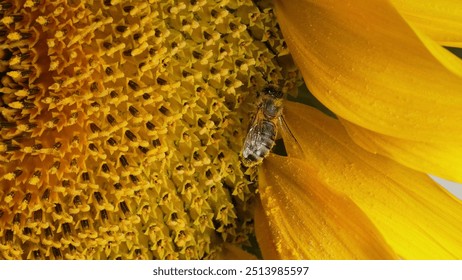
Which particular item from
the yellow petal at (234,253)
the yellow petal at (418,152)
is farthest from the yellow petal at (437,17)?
the yellow petal at (234,253)

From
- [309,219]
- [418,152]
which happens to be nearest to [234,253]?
[309,219]

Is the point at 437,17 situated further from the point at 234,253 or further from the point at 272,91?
the point at 234,253

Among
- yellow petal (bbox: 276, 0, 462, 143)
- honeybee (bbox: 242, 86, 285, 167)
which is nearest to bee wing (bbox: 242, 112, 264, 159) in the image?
honeybee (bbox: 242, 86, 285, 167)

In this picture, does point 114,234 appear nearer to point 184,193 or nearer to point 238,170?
point 184,193

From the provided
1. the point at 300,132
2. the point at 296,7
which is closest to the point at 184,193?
the point at 300,132

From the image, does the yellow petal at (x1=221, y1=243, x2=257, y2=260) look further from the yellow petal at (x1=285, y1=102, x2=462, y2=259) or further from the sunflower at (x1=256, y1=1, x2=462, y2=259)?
the yellow petal at (x1=285, y1=102, x2=462, y2=259)
